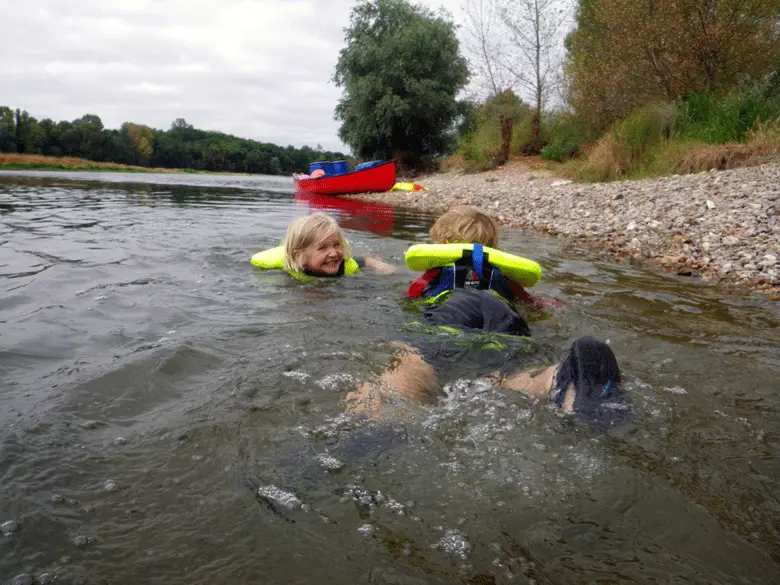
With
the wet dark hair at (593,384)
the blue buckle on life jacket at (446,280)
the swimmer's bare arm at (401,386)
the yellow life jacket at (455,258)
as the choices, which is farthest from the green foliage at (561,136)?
the wet dark hair at (593,384)

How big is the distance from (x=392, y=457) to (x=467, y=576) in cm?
55

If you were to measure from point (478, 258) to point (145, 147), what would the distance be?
288 feet

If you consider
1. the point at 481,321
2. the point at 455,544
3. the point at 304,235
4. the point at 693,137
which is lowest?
the point at 455,544

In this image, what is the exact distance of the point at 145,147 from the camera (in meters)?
80.4

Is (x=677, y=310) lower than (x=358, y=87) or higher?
lower

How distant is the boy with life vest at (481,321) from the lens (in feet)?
7.35

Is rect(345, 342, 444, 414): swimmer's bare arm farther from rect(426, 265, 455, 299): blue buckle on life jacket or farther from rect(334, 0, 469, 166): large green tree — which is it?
rect(334, 0, 469, 166): large green tree

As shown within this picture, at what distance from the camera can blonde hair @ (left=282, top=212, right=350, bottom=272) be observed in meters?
4.87

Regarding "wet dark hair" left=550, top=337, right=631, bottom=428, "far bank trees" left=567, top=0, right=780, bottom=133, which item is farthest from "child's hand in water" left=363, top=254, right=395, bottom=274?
"far bank trees" left=567, top=0, right=780, bottom=133

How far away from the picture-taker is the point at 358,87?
25.3 metres

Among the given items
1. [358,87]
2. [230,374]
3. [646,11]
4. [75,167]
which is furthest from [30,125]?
[230,374]

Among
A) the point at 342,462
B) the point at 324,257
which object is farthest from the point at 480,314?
the point at 324,257

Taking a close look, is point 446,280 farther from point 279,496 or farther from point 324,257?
point 279,496

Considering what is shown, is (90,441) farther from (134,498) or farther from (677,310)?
(677,310)
